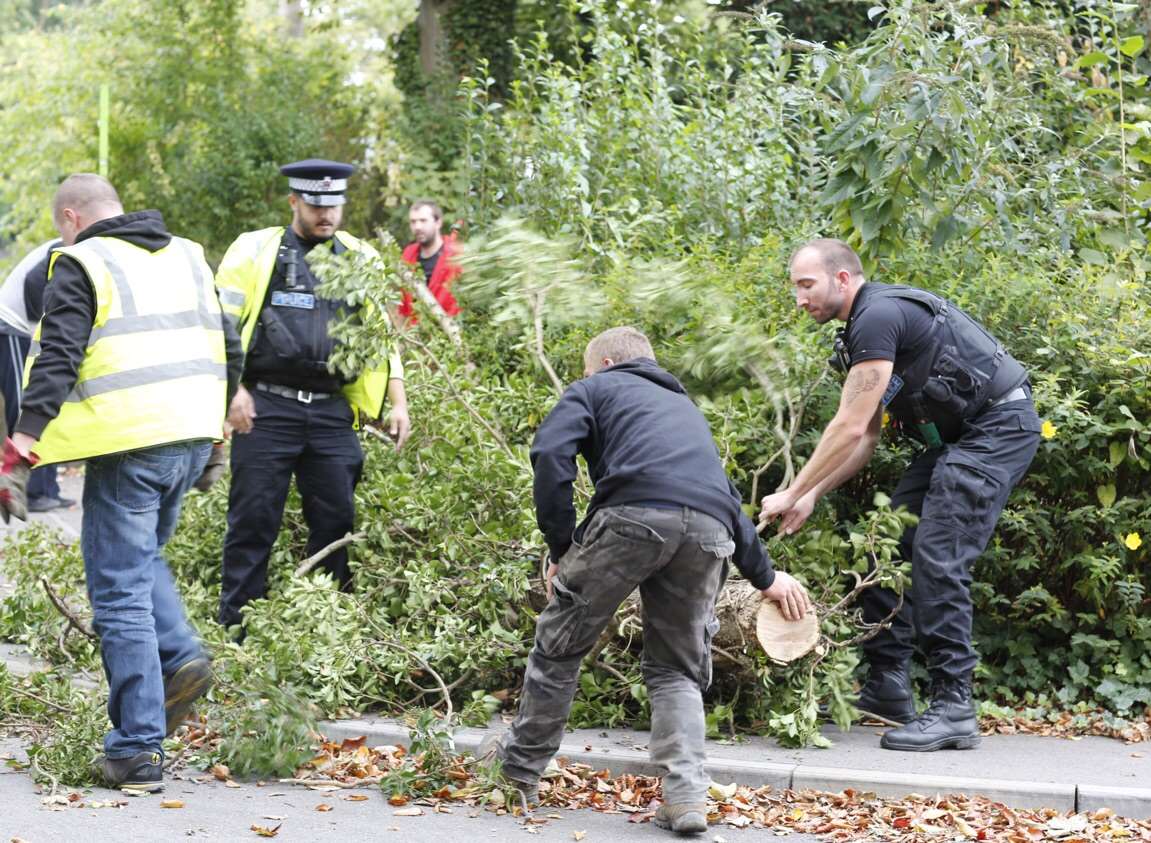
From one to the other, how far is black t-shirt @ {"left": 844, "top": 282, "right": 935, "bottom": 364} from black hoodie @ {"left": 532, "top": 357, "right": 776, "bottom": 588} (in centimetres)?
112

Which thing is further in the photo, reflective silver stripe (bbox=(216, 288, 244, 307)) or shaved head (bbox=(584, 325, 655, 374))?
reflective silver stripe (bbox=(216, 288, 244, 307))

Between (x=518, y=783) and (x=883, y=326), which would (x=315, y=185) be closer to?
(x=883, y=326)

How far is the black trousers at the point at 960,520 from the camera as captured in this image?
633 cm

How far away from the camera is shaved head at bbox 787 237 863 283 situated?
636 cm

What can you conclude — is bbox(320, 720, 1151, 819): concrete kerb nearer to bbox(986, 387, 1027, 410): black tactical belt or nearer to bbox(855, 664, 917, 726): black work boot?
bbox(855, 664, 917, 726): black work boot

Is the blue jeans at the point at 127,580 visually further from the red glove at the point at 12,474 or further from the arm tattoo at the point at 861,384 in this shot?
the arm tattoo at the point at 861,384

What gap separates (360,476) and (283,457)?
48 centimetres

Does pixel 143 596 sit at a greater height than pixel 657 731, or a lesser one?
greater

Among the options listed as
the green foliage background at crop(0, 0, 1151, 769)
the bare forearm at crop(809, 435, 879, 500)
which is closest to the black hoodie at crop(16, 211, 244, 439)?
the green foliage background at crop(0, 0, 1151, 769)

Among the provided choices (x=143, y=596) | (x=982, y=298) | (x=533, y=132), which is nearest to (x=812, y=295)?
(x=982, y=298)

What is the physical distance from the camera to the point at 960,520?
6.34m

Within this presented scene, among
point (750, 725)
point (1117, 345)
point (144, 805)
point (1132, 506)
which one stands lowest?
point (750, 725)

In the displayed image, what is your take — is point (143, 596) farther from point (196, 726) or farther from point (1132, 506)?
point (1132, 506)

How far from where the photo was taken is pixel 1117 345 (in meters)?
6.95
